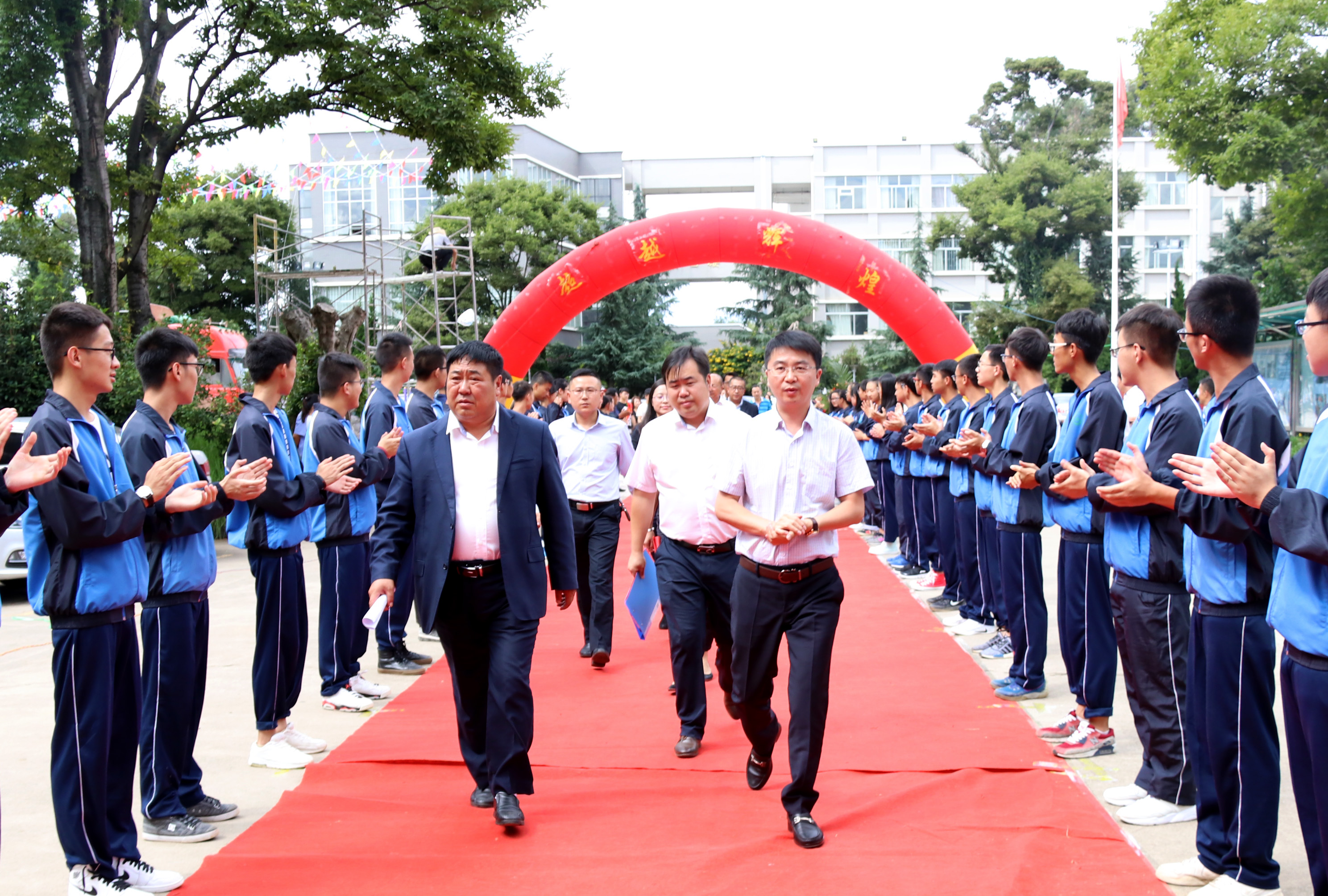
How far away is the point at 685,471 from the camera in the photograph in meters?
5.22

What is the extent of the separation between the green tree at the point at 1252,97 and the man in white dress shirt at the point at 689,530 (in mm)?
14804

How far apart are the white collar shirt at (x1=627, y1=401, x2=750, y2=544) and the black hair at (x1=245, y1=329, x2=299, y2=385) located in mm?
1778

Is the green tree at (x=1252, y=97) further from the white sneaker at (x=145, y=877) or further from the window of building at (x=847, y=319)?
the window of building at (x=847, y=319)

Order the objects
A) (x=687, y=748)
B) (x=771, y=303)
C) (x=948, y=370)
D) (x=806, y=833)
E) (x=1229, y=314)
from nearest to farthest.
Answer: (x=1229, y=314) < (x=806, y=833) < (x=687, y=748) < (x=948, y=370) < (x=771, y=303)

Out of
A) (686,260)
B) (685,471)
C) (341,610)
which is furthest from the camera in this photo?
(686,260)

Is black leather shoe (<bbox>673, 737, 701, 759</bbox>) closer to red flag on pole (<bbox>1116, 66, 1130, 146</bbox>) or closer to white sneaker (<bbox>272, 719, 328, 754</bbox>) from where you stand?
white sneaker (<bbox>272, 719, 328, 754</bbox>)

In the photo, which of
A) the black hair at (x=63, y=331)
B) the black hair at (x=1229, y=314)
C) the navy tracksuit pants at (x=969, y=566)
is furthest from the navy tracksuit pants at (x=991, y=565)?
the black hair at (x=63, y=331)

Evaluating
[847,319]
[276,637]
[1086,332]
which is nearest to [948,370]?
[1086,332]

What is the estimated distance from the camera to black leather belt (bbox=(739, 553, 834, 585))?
392 centimetres

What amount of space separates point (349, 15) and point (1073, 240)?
1130 inches

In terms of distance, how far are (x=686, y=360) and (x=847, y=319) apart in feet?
137

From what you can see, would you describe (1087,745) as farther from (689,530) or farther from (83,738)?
(83,738)

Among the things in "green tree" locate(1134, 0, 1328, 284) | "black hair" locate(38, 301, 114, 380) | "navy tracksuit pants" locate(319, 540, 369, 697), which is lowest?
"navy tracksuit pants" locate(319, 540, 369, 697)

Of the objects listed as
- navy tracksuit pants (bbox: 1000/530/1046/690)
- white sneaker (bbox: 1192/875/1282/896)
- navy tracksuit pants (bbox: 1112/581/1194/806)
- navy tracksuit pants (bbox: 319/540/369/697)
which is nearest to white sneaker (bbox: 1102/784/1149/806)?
navy tracksuit pants (bbox: 1112/581/1194/806)
